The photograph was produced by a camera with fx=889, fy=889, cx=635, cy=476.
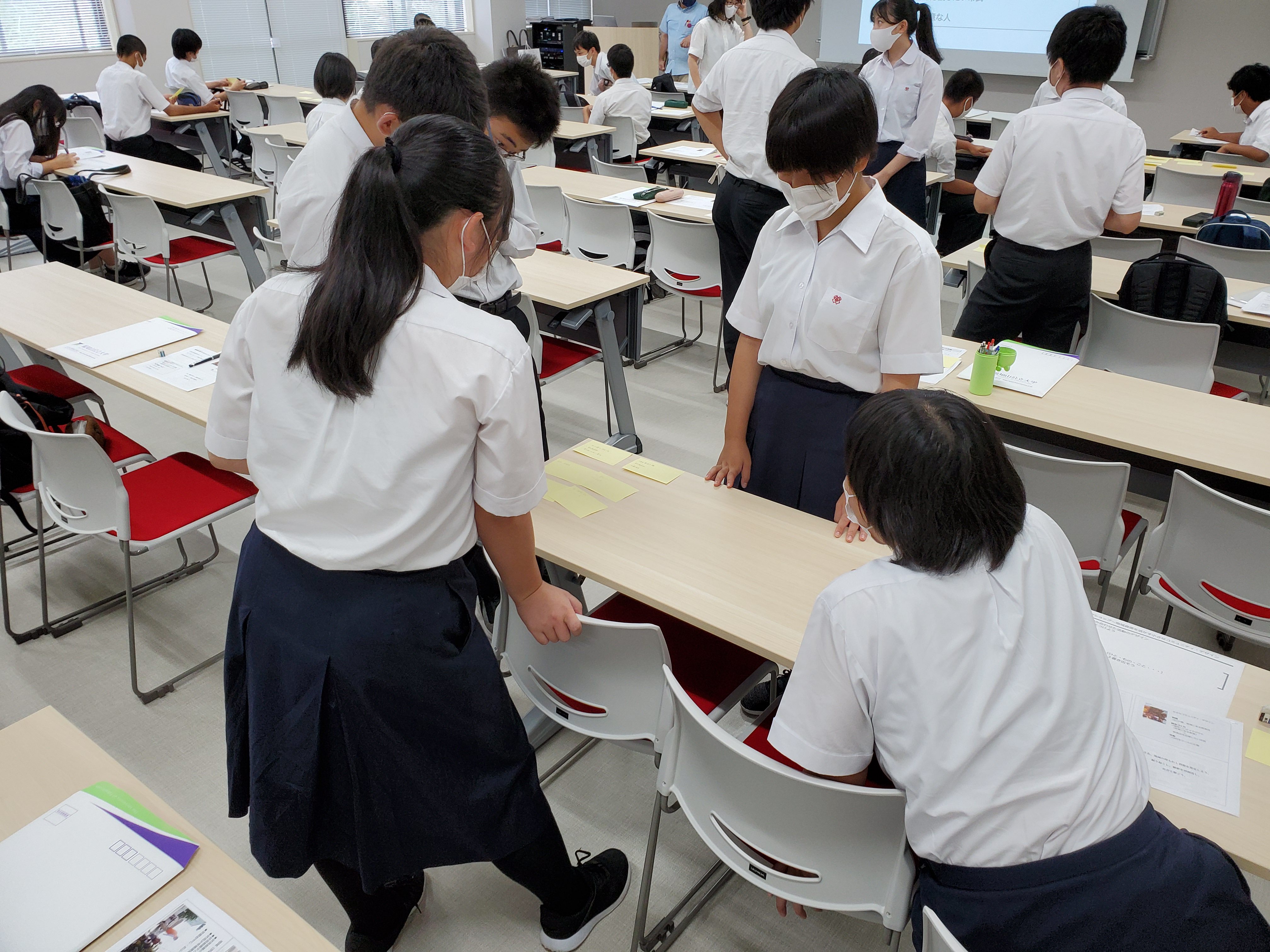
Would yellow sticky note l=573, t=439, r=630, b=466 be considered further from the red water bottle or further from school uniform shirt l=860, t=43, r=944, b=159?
the red water bottle

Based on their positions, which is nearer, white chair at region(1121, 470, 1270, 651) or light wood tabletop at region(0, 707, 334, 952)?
light wood tabletop at region(0, 707, 334, 952)

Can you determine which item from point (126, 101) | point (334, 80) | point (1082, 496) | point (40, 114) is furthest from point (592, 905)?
point (126, 101)

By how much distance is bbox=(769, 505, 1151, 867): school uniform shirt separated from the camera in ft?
3.56

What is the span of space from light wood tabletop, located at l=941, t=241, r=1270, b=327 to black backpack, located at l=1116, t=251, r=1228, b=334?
70 millimetres

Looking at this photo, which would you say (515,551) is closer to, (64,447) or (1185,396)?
(64,447)

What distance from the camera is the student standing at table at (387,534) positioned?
1164 millimetres

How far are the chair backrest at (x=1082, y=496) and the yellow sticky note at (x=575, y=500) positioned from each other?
1023mm

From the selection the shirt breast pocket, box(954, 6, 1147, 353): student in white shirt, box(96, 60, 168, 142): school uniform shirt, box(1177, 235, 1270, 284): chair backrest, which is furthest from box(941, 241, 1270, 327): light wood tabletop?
box(96, 60, 168, 142): school uniform shirt

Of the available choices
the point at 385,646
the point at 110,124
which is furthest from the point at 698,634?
the point at 110,124

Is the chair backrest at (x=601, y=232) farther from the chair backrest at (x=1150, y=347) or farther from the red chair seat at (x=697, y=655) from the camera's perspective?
the red chair seat at (x=697, y=655)

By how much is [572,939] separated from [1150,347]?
8.99 ft

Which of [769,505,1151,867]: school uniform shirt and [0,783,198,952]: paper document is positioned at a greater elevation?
[769,505,1151,867]: school uniform shirt

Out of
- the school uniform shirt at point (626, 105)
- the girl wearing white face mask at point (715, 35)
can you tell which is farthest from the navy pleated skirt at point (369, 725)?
the school uniform shirt at point (626, 105)

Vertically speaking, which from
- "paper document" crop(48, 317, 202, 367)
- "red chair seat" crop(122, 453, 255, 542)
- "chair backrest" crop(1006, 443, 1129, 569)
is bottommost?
"red chair seat" crop(122, 453, 255, 542)
